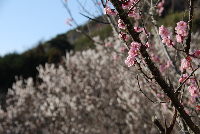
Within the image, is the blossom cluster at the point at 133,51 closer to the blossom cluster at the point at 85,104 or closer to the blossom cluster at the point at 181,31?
the blossom cluster at the point at 181,31

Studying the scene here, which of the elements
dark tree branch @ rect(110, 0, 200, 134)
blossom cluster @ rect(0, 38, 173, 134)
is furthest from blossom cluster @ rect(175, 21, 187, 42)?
blossom cluster @ rect(0, 38, 173, 134)

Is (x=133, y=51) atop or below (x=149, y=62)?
atop

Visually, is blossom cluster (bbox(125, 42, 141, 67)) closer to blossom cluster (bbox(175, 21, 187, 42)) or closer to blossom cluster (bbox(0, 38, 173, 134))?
blossom cluster (bbox(175, 21, 187, 42))

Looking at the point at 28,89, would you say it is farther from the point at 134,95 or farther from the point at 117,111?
the point at 134,95

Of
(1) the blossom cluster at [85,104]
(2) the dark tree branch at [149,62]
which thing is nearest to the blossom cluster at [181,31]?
(2) the dark tree branch at [149,62]

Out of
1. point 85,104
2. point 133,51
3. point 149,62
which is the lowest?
point 149,62

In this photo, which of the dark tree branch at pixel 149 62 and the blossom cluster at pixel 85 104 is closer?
the dark tree branch at pixel 149 62

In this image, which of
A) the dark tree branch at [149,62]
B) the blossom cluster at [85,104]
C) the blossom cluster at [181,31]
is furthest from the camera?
the blossom cluster at [85,104]

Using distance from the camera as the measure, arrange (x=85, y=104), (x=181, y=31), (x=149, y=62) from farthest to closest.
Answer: (x=85, y=104)
(x=181, y=31)
(x=149, y=62)

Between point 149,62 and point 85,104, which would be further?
point 85,104

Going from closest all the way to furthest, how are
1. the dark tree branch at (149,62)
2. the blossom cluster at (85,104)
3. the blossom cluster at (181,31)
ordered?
the dark tree branch at (149,62), the blossom cluster at (181,31), the blossom cluster at (85,104)

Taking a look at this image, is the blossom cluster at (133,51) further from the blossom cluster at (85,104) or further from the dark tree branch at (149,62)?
the blossom cluster at (85,104)

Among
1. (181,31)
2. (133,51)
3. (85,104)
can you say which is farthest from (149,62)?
(85,104)

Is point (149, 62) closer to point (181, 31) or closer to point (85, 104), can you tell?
point (181, 31)
